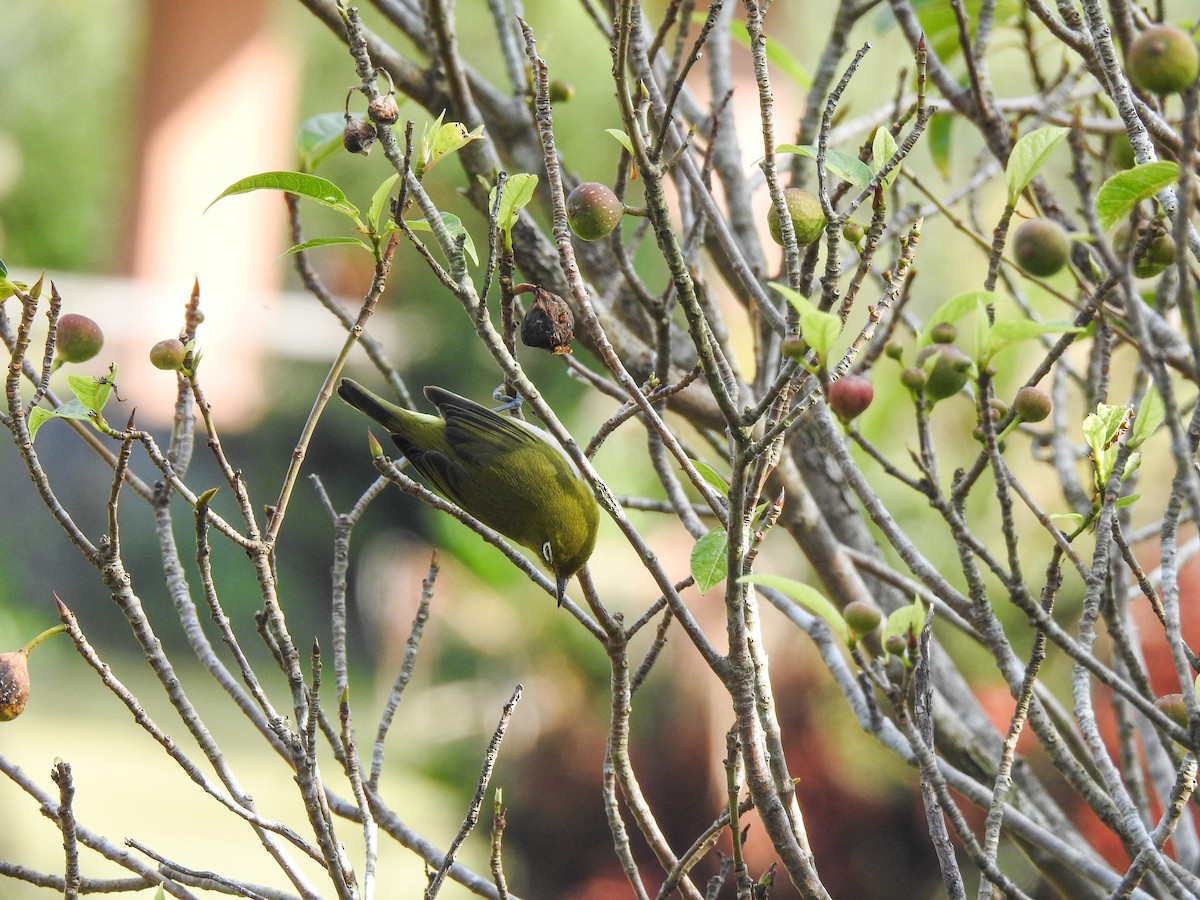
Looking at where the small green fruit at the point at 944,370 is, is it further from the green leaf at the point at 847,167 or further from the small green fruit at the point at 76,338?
the small green fruit at the point at 76,338

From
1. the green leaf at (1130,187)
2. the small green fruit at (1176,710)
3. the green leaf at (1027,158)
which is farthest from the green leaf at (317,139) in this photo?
the small green fruit at (1176,710)

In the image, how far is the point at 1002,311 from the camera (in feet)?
9.22

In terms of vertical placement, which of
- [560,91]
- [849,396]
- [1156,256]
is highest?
[560,91]

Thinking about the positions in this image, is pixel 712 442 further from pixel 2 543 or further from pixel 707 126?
pixel 2 543

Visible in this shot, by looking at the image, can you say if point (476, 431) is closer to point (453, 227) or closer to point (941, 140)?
point (941, 140)

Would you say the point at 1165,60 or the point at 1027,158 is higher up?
the point at 1027,158

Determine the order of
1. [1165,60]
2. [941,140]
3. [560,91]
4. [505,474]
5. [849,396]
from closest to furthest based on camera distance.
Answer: [1165,60] < [849,396] < [560,91] < [941,140] < [505,474]

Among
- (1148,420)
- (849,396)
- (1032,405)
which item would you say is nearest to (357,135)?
(849,396)

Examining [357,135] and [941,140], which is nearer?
[357,135]

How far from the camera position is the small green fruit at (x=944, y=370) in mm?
868

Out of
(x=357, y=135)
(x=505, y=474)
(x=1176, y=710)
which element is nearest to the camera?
(x=1176, y=710)

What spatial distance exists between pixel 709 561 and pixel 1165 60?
0.54 meters

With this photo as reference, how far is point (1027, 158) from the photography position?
39.6 inches

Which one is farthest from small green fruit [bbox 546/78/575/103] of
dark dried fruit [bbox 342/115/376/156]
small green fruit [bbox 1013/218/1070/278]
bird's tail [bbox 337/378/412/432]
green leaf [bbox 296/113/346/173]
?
small green fruit [bbox 1013/218/1070/278]
